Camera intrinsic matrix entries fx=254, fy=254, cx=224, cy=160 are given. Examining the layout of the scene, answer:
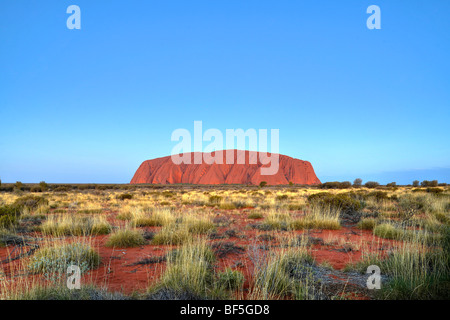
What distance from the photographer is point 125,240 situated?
22.2 feet

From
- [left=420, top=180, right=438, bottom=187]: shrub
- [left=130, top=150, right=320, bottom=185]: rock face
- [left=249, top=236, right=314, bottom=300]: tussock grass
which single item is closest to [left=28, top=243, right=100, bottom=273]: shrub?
[left=249, top=236, right=314, bottom=300]: tussock grass

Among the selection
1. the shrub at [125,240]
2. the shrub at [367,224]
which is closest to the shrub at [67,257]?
the shrub at [125,240]

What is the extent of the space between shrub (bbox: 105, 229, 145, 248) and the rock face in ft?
302

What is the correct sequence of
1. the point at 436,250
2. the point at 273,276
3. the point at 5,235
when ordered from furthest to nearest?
the point at 5,235
the point at 436,250
the point at 273,276

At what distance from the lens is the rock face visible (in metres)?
103

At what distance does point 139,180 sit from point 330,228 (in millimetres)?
120198

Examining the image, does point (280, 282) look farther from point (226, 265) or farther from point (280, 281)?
point (226, 265)

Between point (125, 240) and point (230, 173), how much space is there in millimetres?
99599

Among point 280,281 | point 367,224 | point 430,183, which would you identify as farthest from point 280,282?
point 430,183

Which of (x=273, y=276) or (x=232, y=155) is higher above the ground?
(x=232, y=155)

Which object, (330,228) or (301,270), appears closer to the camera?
(301,270)
